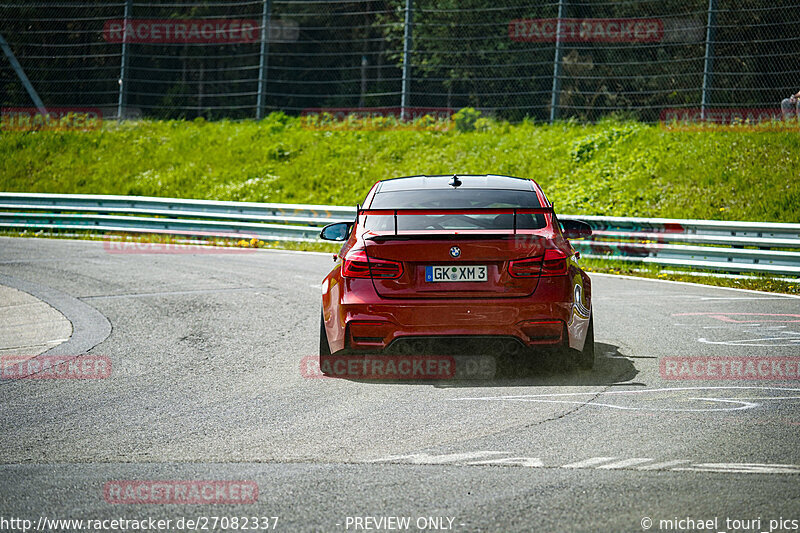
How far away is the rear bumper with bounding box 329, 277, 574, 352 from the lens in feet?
23.0

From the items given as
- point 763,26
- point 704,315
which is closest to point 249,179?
point 763,26

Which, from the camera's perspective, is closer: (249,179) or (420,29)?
(249,179)

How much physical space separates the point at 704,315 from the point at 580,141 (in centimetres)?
1283

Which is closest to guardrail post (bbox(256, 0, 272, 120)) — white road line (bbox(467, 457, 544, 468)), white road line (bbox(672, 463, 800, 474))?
white road line (bbox(467, 457, 544, 468))

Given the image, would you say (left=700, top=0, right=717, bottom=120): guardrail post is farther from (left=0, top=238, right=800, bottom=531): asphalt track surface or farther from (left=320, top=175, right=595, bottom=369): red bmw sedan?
(left=320, top=175, right=595, bottom=369): red bmw sedan

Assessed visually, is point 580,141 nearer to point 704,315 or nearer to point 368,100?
point 368,100

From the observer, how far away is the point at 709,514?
4156 millimetres

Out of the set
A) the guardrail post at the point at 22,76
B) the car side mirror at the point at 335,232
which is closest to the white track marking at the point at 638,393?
the car side mirror at the point at 335,232

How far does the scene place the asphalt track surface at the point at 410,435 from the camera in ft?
14.1

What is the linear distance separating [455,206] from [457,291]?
100 centimetres

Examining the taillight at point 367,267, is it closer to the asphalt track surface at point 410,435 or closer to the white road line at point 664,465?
the asphalt track surface at point 410,435

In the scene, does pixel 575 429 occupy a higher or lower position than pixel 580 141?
lower

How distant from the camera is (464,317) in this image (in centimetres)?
702

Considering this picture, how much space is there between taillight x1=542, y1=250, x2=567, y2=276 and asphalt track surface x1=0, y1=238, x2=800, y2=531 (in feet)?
2.58
